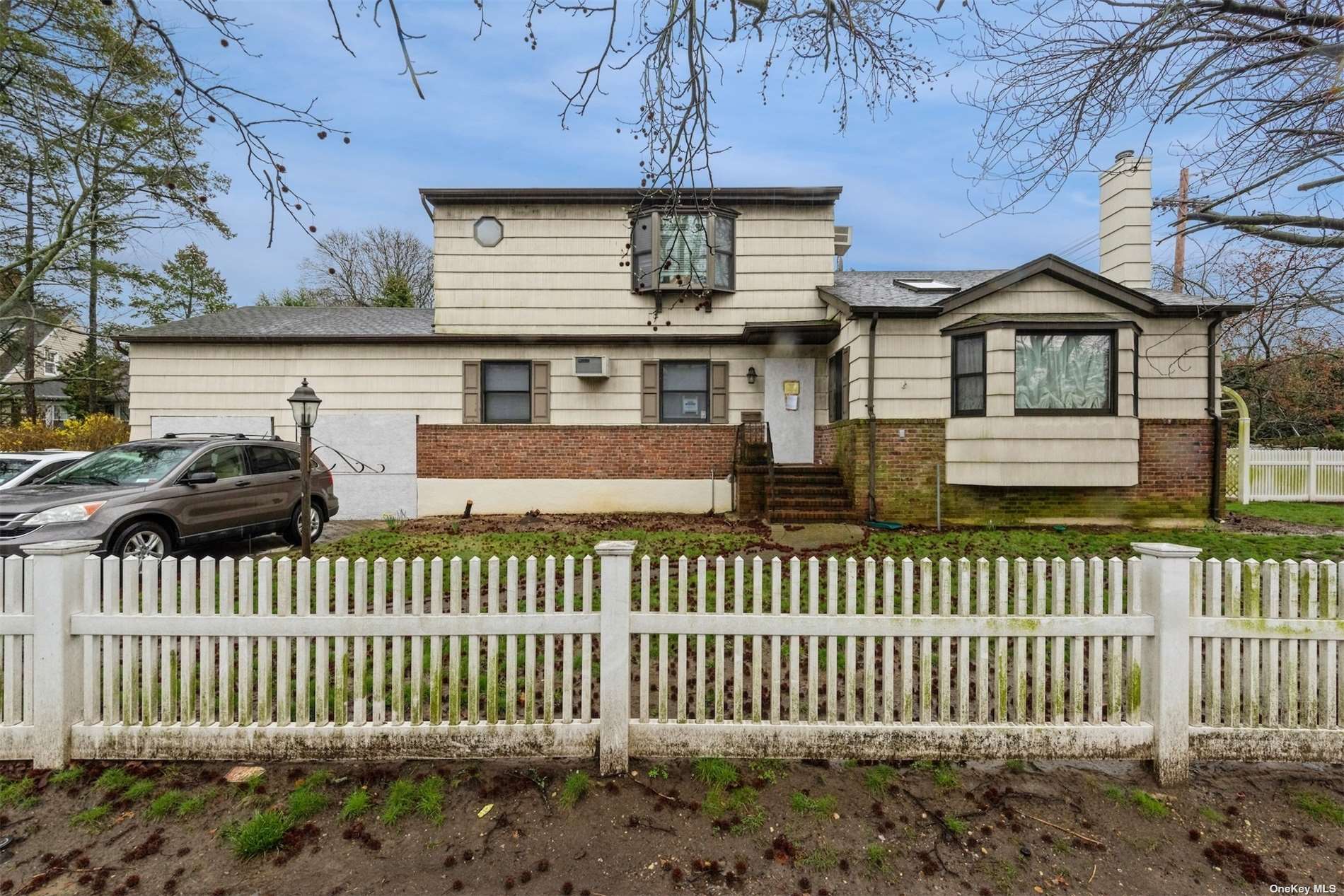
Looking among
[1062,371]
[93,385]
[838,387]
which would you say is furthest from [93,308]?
[1062,371]

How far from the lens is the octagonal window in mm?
11555

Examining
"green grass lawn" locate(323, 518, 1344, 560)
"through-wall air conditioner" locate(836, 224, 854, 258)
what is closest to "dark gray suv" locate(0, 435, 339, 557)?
"green grass lawn" locate(323, 518, 1344, 560)

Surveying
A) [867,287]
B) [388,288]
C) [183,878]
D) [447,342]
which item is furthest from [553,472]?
[388,288]

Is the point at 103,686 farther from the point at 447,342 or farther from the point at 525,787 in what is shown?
the point at 447,342

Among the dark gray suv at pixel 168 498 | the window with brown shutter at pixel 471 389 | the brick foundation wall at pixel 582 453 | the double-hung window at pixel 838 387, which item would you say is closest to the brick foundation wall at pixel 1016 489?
the double-hung window at pixel 838 387

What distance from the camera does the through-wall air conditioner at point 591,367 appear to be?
36.5 feet

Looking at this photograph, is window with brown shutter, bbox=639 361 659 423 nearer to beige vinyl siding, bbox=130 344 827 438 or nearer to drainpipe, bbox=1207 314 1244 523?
beige vinyl siding, bbox=130 344 827 438

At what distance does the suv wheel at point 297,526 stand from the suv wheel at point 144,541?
5.36 feet

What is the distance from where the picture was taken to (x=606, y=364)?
11.3 meters

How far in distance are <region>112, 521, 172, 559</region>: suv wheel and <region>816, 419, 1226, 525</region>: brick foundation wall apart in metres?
9.31

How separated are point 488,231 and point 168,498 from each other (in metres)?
7.33

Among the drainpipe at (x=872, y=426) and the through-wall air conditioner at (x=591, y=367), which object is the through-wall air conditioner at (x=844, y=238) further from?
the through-wall air conditioner at (x=591, y=367)

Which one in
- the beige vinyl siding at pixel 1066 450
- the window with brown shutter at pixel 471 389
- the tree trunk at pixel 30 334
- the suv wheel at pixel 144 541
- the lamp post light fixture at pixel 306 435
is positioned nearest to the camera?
the suv wheel at pixel 144 541

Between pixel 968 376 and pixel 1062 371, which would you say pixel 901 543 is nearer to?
pixel 968 376
